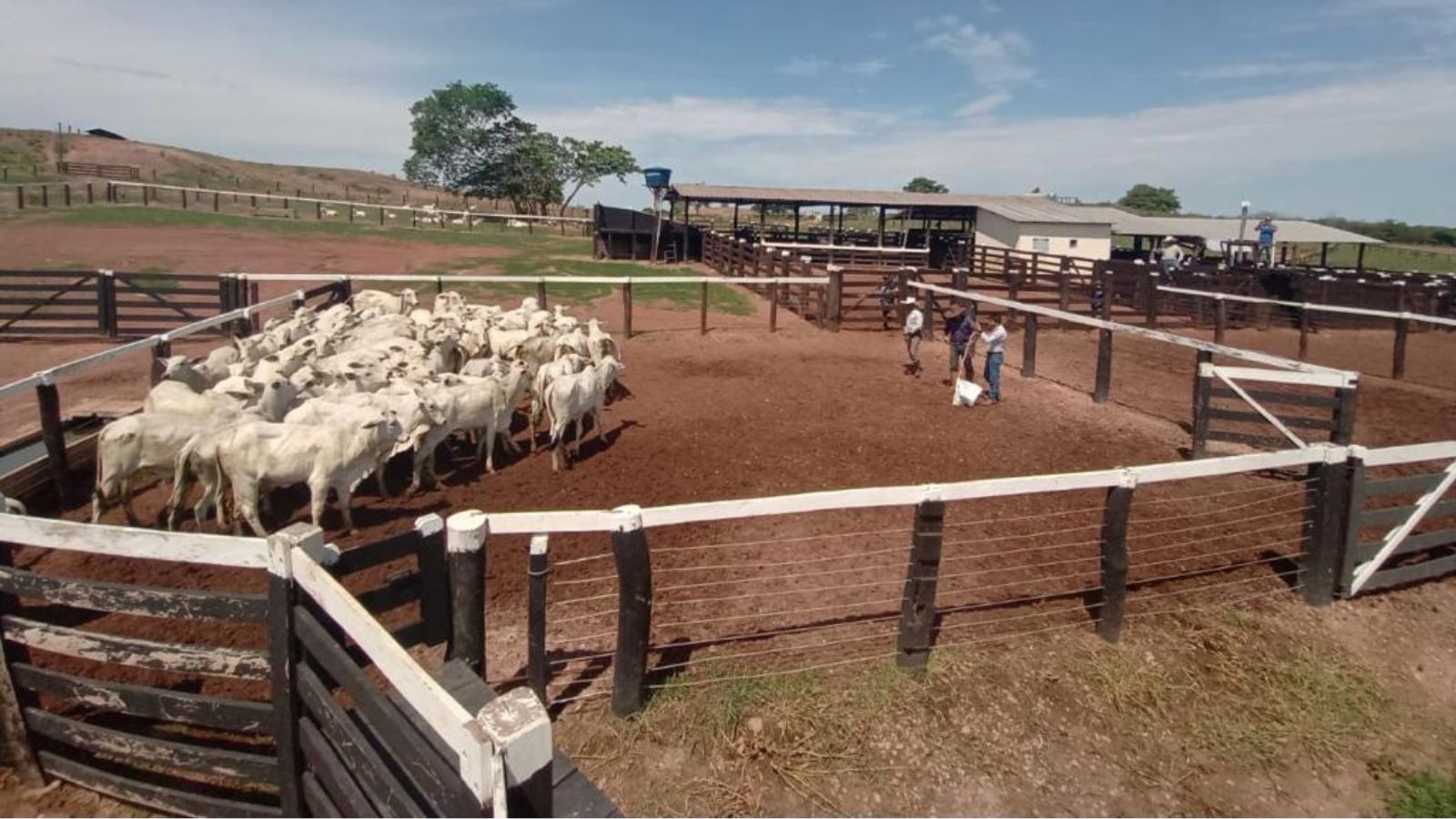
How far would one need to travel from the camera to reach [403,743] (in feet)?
7.62

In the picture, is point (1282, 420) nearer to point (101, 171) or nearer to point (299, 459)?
point (299, 459)

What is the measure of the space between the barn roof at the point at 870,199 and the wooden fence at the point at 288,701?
3046 cm

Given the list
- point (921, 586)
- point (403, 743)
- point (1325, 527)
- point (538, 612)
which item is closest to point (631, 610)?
point (538, 612)

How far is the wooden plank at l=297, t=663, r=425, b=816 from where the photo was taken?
2.40 meters

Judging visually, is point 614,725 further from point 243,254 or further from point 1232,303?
point 243,254

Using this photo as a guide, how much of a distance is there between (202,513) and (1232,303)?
86.7 ft

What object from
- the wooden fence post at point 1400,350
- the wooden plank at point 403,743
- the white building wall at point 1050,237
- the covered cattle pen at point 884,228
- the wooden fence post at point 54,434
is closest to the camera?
the wooden plank at point 403,743

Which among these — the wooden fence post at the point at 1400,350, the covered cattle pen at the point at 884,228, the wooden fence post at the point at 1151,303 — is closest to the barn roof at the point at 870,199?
the covered cattle pen at the point at 884,228

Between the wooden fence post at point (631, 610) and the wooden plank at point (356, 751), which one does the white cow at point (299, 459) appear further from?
the wooden plank at point (356, 751)

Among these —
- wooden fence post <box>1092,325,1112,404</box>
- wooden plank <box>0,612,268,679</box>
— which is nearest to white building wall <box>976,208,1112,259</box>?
wooden fence post <box>1092,325,1112,404</box>

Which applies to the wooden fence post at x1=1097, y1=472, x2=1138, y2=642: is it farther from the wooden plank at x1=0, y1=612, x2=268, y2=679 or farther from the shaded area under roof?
the shaded area under roof

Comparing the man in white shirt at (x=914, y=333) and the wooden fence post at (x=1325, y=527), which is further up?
the man in white shirt at (x=914, y=333)

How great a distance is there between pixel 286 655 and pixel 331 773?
540 millimetres

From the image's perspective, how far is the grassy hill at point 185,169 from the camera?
196 ft
